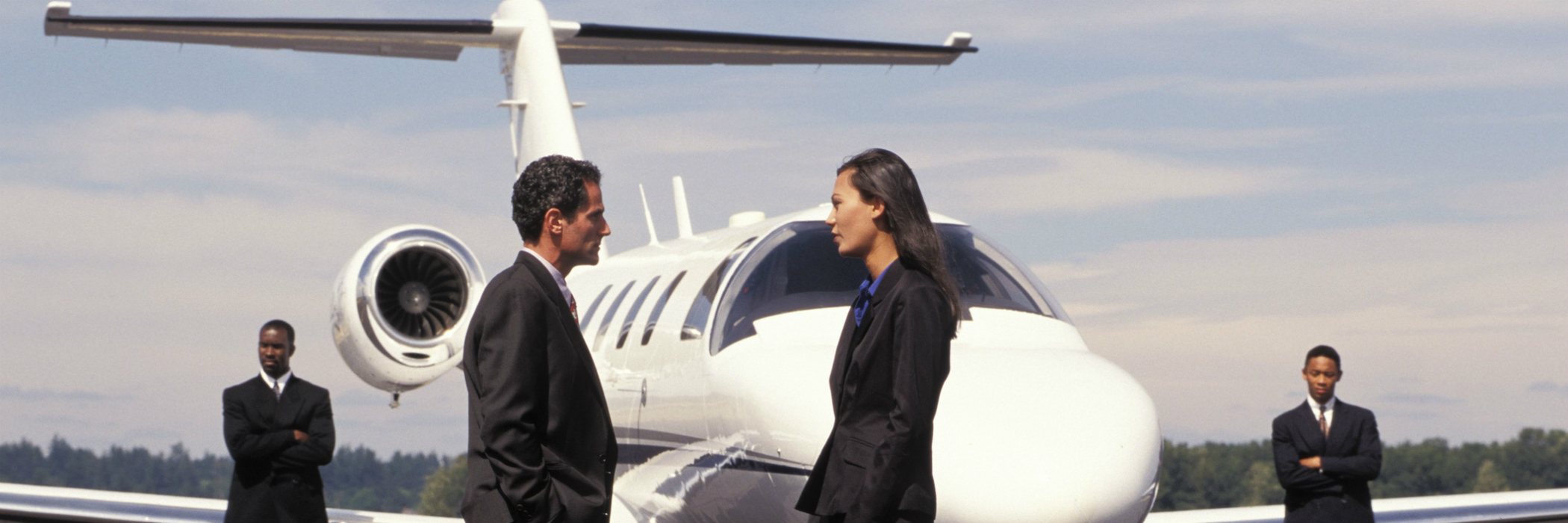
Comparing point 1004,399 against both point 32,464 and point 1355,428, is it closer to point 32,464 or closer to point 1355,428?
point 1355,428

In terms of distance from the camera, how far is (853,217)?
4035 mm

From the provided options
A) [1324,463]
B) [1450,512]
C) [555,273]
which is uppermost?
[555,273]

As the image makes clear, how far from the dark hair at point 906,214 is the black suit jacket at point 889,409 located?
0.04m

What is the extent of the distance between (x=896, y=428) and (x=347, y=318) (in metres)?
9.01

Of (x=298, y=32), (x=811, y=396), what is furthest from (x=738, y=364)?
(x=298, y=32)

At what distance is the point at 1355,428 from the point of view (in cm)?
786

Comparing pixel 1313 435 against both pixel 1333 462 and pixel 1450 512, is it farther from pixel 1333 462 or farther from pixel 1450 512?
pixel 1450 512

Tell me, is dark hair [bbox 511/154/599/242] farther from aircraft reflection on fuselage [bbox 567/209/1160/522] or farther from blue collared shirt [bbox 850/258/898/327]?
aircraft reflection on fuselage [bbox 567/209/1160/522]

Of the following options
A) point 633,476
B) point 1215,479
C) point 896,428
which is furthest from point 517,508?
point 1215,479

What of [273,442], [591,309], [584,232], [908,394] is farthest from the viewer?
[591,309]

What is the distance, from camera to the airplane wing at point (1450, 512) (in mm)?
11422

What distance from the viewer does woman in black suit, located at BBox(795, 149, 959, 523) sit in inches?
147

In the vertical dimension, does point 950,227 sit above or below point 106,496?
above

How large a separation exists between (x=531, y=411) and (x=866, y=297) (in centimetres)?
95
